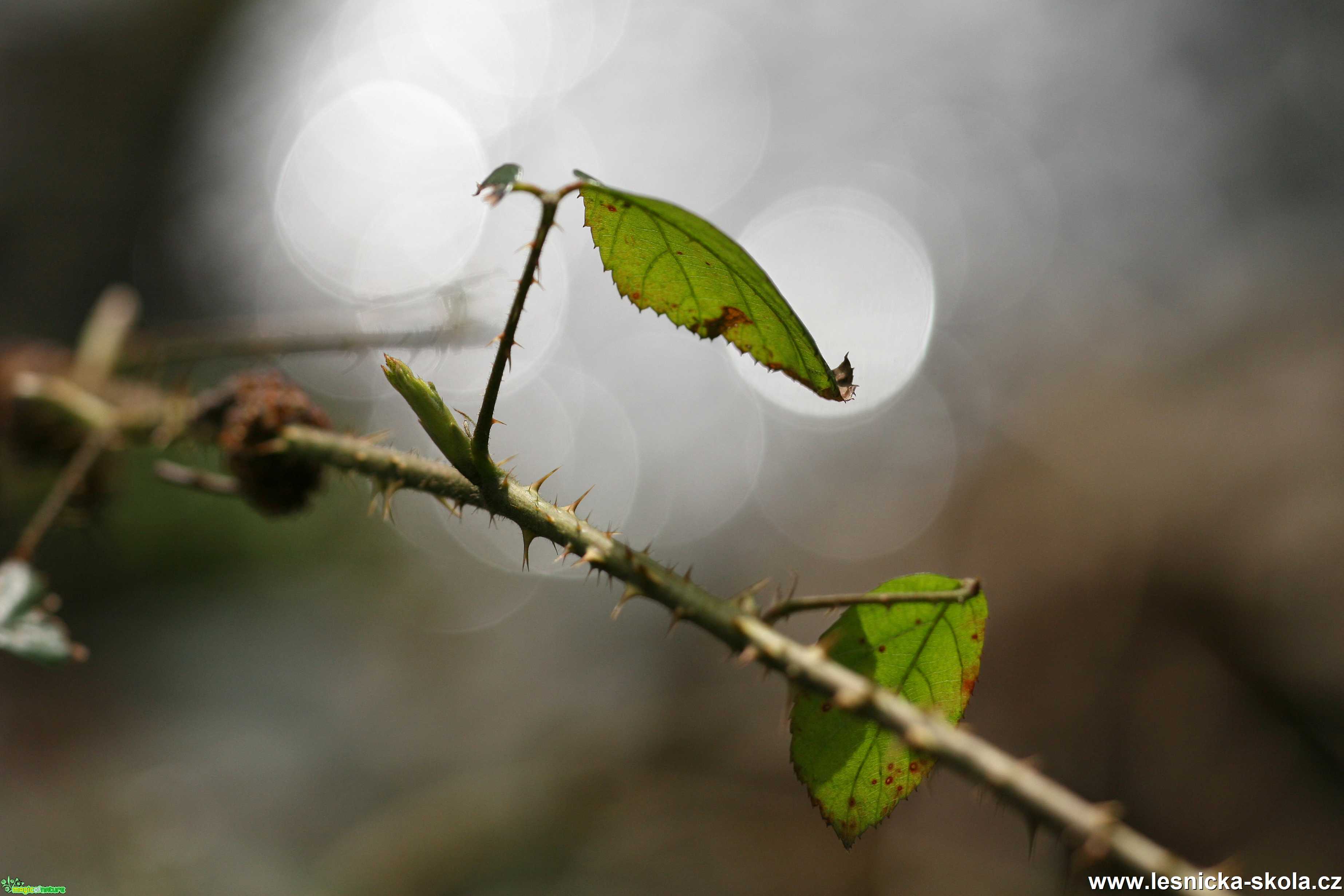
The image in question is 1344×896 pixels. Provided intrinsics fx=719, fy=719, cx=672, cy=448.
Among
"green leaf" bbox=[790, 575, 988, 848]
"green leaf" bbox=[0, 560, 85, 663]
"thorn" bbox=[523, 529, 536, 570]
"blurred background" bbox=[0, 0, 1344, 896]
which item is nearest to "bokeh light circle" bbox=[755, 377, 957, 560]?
"blurred background" bbox=[0, 0, 1344, 896]

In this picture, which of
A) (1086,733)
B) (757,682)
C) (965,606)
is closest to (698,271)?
(965,606)

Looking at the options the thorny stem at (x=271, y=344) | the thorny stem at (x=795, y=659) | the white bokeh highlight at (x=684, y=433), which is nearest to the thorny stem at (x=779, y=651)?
the thorny stem at (x=795, y=659)

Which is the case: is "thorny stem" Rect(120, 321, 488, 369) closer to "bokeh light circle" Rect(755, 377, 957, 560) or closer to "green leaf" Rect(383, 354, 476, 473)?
"green leaf" Rect(383, 354, 476, 473)

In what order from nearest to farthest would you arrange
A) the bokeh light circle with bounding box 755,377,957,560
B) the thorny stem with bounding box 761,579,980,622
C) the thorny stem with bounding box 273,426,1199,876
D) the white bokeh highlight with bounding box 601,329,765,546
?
1. the thorny stem with bounding box 273,426,1199,876
2. the thorny stem with bounding box 761,579,980,622
3. the bokeh light circle with bounding box 755,377,957,560
4. the white bokeh highlight with bounding box 601,329,765,546

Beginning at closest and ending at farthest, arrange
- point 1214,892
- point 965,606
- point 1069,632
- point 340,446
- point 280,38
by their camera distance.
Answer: point 1214,892 < point 965,606 < point 340,446 < point 1069,632 < point 280,38

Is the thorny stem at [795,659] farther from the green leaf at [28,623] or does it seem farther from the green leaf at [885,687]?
the green leaf at [28,623]

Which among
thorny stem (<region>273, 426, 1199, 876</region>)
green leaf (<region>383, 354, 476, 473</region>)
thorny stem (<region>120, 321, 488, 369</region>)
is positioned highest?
thorny stem (<region>120, 321, 488, 369</region>)

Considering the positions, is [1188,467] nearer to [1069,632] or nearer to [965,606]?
[1069,632]
